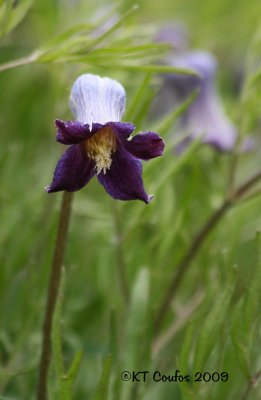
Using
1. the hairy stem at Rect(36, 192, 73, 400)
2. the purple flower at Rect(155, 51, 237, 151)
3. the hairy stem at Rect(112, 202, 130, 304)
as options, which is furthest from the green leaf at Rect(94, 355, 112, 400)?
the purple flower at Rect(155, 51, 237, 151)

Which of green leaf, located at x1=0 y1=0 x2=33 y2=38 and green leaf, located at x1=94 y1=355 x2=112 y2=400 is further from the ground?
green leaf, located at x1=0 y1=0 x2=33 y2=38

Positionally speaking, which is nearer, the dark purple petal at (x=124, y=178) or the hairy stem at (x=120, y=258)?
the dark purple petal at (x=124, y=178)

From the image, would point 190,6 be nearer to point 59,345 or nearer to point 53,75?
point 53,75

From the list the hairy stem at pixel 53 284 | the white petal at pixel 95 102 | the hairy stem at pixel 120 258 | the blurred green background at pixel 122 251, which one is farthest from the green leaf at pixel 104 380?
the hairy stem at pixel 120 258

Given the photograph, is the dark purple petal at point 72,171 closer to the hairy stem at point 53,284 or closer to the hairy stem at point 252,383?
the hairy stem at point 53,284

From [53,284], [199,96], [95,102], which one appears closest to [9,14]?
[95,102]

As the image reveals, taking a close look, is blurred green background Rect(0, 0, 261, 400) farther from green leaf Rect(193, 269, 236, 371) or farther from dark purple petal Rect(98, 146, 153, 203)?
dark purple petal Rect(98, 146, 153, 203)

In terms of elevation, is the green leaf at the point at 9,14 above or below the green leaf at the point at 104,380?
above
